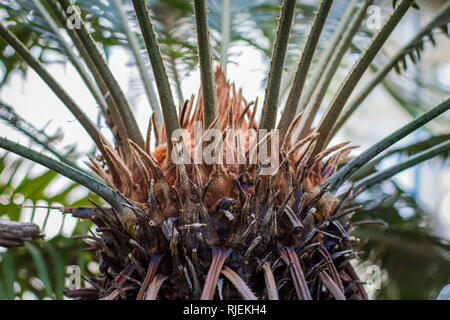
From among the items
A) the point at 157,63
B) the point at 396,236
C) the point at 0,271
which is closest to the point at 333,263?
the point at 157,63

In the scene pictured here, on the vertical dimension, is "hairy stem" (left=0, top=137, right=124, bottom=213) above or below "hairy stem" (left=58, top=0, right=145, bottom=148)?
below

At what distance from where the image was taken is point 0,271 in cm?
172

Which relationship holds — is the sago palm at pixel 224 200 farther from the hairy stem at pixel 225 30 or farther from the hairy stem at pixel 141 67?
the hairy stem at pixel 225 30

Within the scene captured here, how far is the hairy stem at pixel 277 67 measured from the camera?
45.9 inches

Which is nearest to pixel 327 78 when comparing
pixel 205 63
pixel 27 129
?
pixel 205 63

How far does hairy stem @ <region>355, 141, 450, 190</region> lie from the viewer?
57.3 inches

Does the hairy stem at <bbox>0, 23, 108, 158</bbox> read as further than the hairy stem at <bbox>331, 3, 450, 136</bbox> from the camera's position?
No

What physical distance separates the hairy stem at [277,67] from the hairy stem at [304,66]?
3.2 inches

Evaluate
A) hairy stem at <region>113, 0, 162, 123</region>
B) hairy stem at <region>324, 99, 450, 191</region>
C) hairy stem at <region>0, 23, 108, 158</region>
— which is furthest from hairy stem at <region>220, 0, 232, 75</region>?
hairy stem at <region>324, 99, 450, 191</region>

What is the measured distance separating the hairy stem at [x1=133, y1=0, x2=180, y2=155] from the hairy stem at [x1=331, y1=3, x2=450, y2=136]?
62 centimetres

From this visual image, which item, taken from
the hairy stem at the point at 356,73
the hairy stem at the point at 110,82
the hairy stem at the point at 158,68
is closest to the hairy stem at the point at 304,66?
the hairy stem at the point at 356,73

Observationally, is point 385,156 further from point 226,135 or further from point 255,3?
point 255,3

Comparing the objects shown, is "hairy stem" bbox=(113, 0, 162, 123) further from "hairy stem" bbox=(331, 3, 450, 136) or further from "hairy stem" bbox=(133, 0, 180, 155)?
"hairy stem" bbox=(331, 3, 450, 136)

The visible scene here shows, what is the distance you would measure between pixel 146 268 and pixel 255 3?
1.65 meters
